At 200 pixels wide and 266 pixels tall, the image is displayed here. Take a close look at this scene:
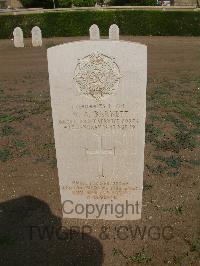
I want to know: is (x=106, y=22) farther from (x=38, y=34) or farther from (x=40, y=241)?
(x=40, y=241)

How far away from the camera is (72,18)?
26703mm

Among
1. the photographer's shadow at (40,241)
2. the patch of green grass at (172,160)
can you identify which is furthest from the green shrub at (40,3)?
the photographer's shadow at (40,241)

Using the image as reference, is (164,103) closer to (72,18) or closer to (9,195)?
(9,195)

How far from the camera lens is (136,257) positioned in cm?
466

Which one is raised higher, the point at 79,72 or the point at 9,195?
the point at 79,72

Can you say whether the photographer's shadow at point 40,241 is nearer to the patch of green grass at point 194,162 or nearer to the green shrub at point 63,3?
the patch of green grass at point 194,162

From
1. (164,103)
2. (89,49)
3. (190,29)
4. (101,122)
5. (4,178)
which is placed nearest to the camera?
(89,49)

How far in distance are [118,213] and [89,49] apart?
7.66 ft

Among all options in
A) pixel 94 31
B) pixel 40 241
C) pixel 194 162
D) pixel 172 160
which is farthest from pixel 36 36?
pixel 40 241

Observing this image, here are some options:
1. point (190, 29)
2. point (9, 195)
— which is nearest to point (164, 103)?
point (9, 195)

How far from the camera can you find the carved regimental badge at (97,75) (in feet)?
14.8

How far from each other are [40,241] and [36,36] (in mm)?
18166

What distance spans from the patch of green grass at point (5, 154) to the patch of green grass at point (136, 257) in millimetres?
3316

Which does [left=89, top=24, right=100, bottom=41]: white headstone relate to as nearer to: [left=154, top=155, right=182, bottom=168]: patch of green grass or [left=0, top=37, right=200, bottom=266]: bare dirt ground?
[left=0, top=37, right=200, bottom=266]: bare dirt ground
